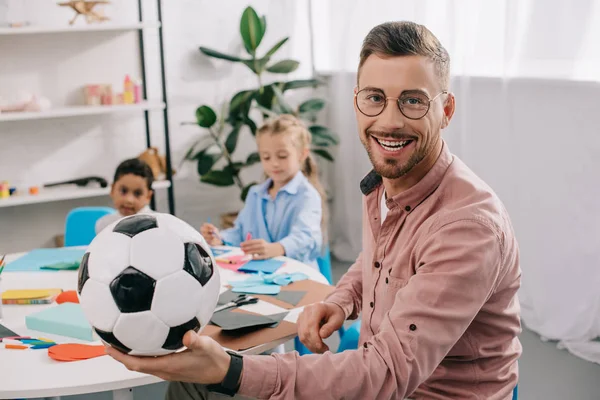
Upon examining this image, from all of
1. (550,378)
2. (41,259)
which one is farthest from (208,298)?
(550,378)

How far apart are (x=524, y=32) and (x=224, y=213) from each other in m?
2.33

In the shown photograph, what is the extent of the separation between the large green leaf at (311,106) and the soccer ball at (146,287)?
3.07m

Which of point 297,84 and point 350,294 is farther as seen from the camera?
point 297,84

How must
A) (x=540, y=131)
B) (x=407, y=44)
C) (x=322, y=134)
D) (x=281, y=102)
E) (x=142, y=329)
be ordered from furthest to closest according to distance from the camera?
(x=322, y=134) < (x=281, y=102) < (x=540, y=131) < (x=407, y=44) < (x=142, y=329)

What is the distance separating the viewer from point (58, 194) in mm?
3854

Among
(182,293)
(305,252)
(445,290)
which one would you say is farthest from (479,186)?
(305,252)

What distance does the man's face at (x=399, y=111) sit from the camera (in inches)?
53.2

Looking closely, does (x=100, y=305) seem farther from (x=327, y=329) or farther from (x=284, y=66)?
(x=284, y=66)

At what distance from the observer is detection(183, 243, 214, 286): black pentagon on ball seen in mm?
1133

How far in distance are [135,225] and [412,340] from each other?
522 mm

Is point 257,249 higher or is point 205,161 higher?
point 205,161

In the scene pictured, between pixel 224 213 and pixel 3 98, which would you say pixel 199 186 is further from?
pixel 3 98

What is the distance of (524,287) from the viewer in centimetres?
325

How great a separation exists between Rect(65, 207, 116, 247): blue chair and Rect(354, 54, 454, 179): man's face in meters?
1.71
